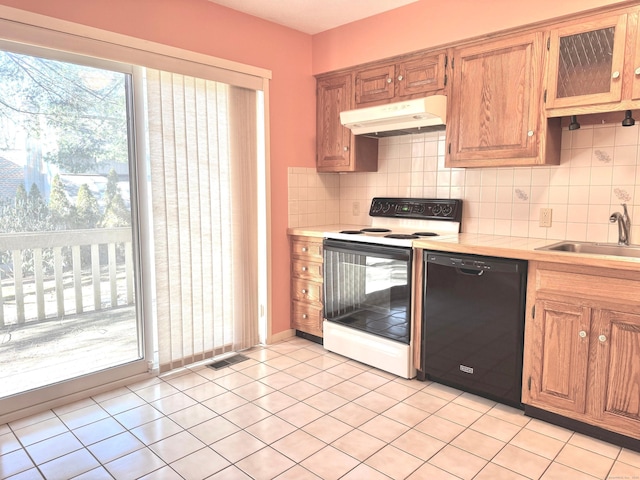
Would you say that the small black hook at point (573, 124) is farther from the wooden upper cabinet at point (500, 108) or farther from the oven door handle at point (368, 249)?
the oven door handle at point (368, 249)

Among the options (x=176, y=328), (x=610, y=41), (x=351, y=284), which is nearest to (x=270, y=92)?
(x=351, y=284)

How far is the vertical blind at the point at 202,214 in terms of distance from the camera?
9.16 feet

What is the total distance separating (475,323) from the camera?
2480 mm

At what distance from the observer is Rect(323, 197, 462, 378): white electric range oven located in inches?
111

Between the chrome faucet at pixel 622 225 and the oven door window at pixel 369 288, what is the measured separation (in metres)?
1.15

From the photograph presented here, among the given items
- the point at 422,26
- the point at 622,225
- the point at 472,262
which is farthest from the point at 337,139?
the point at 622,225

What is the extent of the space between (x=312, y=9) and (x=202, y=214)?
5.38ft

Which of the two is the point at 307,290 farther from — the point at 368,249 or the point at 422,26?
the point at 422,26

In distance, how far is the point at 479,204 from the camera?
10.0ft

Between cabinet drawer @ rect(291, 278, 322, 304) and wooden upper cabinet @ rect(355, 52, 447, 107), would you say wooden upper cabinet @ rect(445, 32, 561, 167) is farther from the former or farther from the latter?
cabinet drawer @ rect(291, 278, 322, 304)

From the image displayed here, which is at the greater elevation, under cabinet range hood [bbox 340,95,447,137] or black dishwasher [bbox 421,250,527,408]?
under cabinet range hood [bbox 340,95,447,137]

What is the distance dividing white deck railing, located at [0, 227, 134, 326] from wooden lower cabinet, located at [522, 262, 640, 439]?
2.42m

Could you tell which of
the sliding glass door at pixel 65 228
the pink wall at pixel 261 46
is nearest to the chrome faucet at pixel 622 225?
the pink wall at pixel 261 46

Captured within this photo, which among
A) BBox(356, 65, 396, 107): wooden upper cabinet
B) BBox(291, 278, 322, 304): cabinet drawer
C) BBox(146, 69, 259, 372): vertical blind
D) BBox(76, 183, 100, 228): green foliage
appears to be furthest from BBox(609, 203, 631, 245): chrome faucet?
BBox(76, 183, 100, 228): green foliage
